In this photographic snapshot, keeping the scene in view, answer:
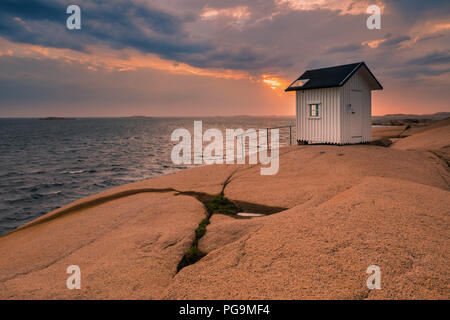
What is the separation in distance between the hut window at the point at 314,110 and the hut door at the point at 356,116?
7.06 feet

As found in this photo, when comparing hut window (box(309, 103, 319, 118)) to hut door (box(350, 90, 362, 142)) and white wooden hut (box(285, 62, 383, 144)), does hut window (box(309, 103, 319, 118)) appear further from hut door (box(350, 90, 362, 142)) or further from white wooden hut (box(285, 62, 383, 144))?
hut door (box(350, 90, 362, 142))

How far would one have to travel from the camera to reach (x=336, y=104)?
707 inches

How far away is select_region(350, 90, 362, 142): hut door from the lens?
61.1ft

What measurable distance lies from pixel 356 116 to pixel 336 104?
202 centimetres

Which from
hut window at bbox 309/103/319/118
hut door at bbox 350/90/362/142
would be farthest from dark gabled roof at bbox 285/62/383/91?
hut door at bbox 350/90/362/142

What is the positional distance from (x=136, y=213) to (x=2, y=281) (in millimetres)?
3673

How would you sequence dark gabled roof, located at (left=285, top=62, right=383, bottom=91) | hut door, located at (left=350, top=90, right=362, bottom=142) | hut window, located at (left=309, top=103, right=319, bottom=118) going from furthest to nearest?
hut window, located at (left=309, top=103, right=319, bottom=118) → hut door, located at (left=350, top=90, right=362, bottom=142) → dark gabled roof, located at (left=285, top=62, right=383, bottom=91)

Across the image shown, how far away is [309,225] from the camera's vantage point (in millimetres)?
5430

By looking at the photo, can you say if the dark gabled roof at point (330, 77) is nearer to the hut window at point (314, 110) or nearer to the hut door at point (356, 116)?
the hut window at point (314, 110)

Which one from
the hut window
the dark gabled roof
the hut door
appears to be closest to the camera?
the dark gabled roof

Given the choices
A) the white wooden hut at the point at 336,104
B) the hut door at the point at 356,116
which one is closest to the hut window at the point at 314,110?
the white wooden hut at the point at 336,104

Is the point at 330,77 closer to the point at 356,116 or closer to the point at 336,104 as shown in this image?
the point at 336,104

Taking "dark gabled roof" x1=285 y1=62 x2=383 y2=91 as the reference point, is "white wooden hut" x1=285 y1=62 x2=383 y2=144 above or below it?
below

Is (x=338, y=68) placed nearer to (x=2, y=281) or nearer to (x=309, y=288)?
(x=309, y=288)
